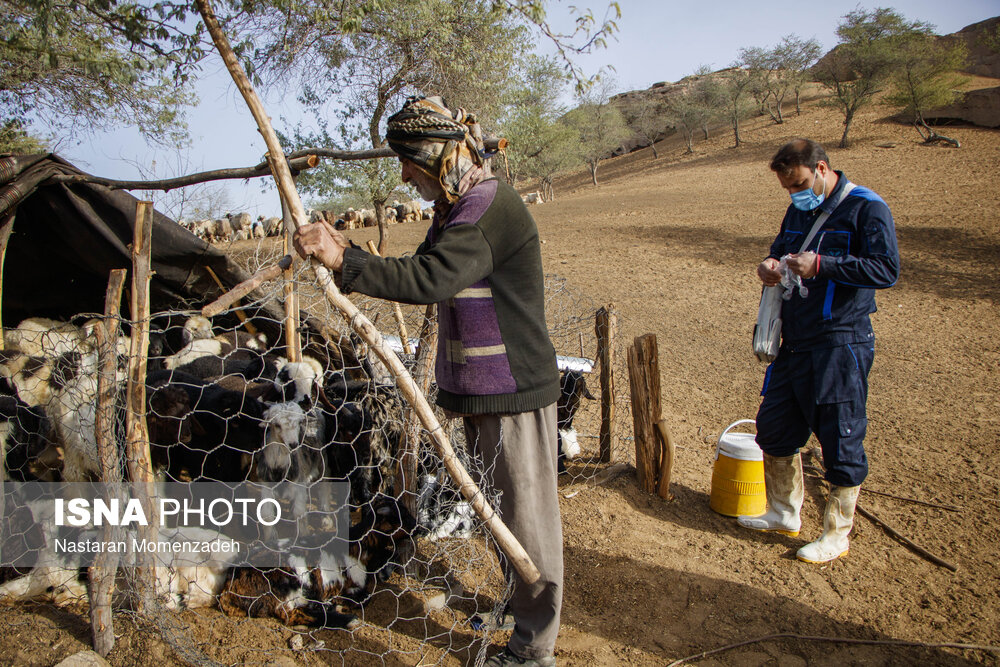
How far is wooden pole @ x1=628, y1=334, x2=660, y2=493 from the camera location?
3654mm

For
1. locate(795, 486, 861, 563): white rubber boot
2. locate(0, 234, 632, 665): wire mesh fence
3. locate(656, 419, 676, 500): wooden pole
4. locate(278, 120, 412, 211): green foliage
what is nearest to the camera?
locate(0, 234, 632, 665): wire mesh fence

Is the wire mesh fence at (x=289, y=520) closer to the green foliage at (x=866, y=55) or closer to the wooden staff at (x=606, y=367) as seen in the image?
the wooden staff at (x=606, y=367)

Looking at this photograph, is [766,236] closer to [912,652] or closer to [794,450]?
[794,450]

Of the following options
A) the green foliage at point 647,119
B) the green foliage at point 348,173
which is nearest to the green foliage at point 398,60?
the green foliage at point 348,173

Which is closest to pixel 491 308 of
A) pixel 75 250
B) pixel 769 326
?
pixel 769 326

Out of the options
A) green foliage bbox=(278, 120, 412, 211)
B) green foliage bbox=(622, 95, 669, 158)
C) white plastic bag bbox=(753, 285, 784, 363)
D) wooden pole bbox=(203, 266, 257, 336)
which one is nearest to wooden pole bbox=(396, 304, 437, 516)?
white plastic bag bbox=(753, 285, 784, 363)

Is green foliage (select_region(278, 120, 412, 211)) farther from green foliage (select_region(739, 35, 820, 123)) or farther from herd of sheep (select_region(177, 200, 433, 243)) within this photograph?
green foliage (select_region(739, 35, 820, 123))

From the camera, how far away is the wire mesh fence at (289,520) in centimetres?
241

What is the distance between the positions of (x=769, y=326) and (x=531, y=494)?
1.71 metres

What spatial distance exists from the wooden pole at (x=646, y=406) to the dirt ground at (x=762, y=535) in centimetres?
15

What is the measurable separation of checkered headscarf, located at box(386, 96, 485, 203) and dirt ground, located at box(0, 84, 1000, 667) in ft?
6.01

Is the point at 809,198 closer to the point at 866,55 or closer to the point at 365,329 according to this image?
the point at 365,329

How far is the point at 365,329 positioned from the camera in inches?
74.8

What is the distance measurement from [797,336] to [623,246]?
28.7ft
